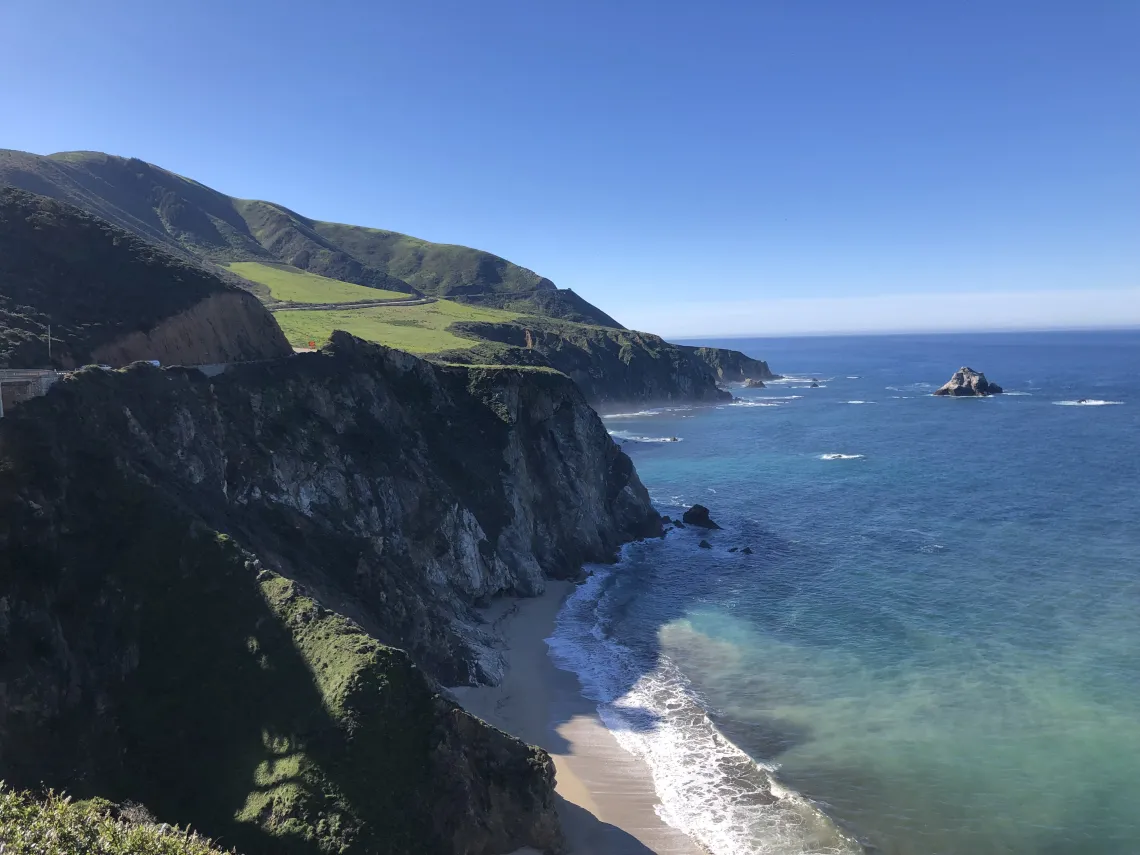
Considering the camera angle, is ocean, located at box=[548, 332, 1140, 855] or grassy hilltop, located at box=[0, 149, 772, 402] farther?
grassy hilltop, located at box=[0, 149, 772, 402]

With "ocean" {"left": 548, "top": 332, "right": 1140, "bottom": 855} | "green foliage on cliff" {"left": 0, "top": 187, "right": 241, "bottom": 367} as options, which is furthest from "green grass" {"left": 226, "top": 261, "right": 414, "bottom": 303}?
"ocean" {"left": 548, "top": 332, "right": 1140, "bottom": 855}

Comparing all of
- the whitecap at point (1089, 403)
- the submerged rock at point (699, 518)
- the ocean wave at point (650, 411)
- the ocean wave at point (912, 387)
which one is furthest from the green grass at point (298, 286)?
the whitecap at point (1089, 403)

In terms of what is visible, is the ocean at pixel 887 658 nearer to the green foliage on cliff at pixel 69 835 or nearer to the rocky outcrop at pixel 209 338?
the green foliage on cliff at pixel 69 835

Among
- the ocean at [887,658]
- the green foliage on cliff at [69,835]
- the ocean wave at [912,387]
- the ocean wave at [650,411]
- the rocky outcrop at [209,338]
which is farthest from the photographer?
the ocean wave at [912,387]

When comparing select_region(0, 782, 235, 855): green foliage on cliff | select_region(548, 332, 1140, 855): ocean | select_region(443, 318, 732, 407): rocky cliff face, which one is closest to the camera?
select_region(0, 782, 235, 855): green foliage on cliff

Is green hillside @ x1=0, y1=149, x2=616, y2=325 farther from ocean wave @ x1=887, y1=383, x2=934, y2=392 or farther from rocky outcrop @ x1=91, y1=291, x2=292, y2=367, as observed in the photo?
ocean wave @ x1=887, y1=383, x2=934, y2=392

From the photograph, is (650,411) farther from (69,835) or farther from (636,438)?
(69,835)
